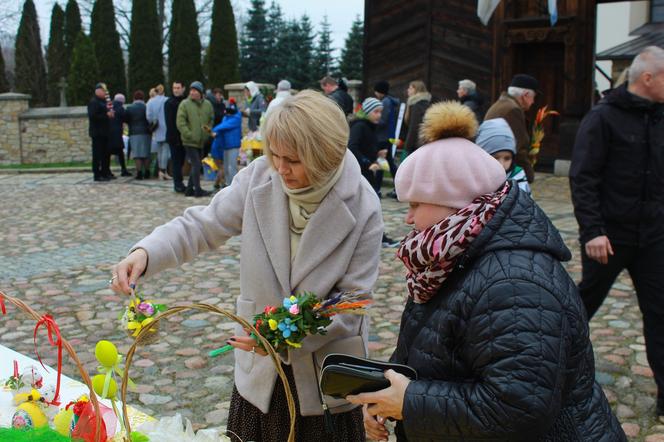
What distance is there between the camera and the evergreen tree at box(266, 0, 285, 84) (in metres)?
42.7

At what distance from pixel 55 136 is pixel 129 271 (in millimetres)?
21604

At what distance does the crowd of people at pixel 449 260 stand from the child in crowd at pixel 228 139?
939 cm

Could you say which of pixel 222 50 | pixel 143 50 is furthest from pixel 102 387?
pixel 222 50

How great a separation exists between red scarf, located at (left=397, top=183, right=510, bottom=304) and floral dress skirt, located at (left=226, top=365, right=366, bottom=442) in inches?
34.8

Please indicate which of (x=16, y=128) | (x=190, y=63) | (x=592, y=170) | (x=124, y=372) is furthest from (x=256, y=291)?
(x=190, y=63)

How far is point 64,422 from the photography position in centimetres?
216

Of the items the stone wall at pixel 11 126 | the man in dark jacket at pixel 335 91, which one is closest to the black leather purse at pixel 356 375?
the man in dark jacket at pixel 335 91

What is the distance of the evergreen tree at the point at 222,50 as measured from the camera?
33281mm

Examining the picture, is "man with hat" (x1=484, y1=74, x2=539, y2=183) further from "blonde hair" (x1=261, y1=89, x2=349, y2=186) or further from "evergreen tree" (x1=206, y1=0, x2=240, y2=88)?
"evergreen tree" (x1=206, y1=0, x2=240, y2=88)

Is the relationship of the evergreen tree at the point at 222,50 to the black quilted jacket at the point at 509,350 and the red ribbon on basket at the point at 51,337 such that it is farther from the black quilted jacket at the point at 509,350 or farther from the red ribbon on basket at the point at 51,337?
the black quilted jacket at the point at 509,350

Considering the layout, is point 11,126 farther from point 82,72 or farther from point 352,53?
point 352,53

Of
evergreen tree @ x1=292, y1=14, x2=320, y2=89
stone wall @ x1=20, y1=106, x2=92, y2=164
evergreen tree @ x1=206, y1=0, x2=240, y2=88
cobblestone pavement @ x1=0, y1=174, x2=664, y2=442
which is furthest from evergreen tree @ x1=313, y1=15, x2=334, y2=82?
cobblestone pavement @ x1=0, y1=174, x2=664, y2=442

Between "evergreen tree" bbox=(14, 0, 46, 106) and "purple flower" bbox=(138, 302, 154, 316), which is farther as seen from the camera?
"evergreen tree" bbox=(14, 0, 46, 106)

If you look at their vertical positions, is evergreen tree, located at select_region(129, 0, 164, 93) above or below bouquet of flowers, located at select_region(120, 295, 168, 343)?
above
